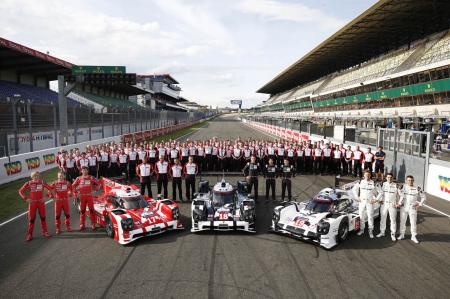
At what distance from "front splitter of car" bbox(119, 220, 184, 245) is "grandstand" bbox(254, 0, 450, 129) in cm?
1380

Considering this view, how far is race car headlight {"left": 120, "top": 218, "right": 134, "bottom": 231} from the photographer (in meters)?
8.52

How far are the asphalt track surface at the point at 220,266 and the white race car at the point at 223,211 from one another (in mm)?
303

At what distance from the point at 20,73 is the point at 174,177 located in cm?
2891

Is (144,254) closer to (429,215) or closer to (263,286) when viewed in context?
(263,286)

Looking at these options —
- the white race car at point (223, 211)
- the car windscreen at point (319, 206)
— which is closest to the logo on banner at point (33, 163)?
the white race car at point (223, 211)

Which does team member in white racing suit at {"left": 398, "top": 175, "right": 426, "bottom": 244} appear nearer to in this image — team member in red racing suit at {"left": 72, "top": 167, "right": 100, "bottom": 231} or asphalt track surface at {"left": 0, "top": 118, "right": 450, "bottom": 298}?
asphalt track surface at {"left": 0, "top": 118, "right": 450, "bottom": 298}

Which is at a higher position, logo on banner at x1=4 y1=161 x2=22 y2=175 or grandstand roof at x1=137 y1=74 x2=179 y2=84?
grandstand roof at x1=137 y1=74 x2=179 y2=84

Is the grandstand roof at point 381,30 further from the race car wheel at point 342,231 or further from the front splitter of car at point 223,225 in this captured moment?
the front splitter of car at point 223,225

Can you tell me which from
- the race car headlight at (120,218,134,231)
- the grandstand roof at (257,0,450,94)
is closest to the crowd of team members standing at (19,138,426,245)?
the race car headlight at (120,218,134,231)

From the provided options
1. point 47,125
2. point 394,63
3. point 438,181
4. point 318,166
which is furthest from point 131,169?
point 394,63

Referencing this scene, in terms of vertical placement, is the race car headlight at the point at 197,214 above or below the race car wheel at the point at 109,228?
above

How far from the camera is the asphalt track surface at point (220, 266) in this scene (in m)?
6.25

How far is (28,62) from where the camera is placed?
103 ft

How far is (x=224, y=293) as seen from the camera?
20.1 feet
